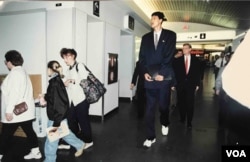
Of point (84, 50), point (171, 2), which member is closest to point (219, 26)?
point (171, 2)

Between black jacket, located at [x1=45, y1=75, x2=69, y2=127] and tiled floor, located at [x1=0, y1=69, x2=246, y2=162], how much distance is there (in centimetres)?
58

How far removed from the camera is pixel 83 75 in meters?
2.56

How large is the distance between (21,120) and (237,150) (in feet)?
7.08

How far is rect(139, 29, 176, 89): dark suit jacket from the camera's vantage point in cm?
265

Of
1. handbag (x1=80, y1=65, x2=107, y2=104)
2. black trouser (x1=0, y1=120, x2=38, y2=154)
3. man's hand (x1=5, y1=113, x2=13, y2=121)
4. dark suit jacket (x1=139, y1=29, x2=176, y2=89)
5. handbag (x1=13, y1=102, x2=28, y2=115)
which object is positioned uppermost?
dark suit jacket (x1=139, y1=29, x2=176, y2=89)

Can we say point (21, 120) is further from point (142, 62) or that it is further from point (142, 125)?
point (142, 125)

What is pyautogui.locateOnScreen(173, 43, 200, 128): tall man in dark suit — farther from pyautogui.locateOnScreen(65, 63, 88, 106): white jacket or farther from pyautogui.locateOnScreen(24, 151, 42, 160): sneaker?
pyautogui.locateOnScreen(24, 151, 42, 160): sneaker

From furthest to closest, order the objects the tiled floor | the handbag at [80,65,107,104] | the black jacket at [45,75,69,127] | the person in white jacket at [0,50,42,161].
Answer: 1. the handbag at [80,65,107,104]
2. the tiled floor
3. the person in white jacket at [0,50,42,161]
4. the black jacket at [45,75,69,127]

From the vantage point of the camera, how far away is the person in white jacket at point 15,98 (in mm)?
2270

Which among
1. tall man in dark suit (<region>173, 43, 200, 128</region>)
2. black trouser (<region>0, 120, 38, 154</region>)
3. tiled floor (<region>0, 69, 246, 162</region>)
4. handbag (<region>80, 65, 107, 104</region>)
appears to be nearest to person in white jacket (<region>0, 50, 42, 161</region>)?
black trouser (<region>0, 120, 38, 154</region>)

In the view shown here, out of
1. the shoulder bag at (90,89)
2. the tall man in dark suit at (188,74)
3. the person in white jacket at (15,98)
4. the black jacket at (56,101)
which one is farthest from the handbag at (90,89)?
the tall man in dark suit at (188,74)

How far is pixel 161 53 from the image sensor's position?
105 inches

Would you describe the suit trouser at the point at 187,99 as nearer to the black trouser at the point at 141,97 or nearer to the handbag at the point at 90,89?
the black trouser at the point at 141,97

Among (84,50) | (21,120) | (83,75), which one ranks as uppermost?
(84,50)
